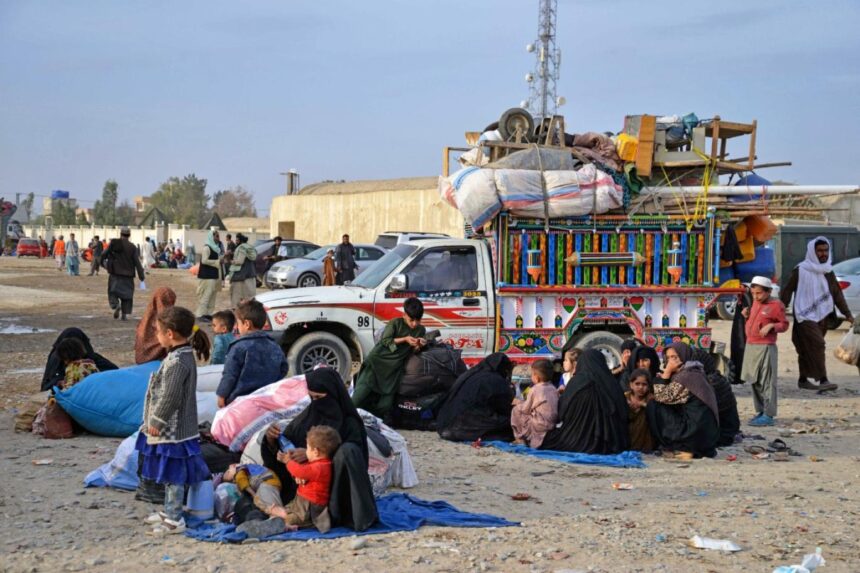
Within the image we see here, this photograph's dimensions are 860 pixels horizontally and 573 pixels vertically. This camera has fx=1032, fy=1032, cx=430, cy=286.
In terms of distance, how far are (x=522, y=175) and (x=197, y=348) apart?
448cm

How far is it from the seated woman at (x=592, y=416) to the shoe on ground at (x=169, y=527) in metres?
3.76

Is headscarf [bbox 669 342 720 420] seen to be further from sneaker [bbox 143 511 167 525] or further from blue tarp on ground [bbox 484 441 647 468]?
sneaker [bbox 143 511 167 525]

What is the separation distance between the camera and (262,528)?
6.03 metres

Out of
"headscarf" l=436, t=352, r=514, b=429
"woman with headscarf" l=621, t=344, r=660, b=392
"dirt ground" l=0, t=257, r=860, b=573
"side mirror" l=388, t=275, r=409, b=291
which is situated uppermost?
"side mirror" l=388, t=275, r=409, b=291

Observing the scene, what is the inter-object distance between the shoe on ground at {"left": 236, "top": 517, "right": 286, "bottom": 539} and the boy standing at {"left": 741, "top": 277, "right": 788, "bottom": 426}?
20.2ft

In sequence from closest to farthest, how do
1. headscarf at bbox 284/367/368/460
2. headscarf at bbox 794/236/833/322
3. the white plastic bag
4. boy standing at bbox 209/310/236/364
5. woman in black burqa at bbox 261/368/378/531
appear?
1. woman in black burqa at bbox 261/368/378/531
2. headscarf at bbox 284/367/368/460
3. boy standing at bbox 209/310/236/364
4. the white plastic bag
5. headscarf at bbox 794/236/833/322

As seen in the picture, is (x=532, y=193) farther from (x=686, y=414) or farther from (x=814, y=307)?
(x=814, y=307)

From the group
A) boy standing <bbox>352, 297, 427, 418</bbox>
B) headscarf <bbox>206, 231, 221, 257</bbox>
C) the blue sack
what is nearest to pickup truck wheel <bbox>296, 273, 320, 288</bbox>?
headscarf <bbox>206, 231, 221, 257</bbox>

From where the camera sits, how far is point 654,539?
613cm

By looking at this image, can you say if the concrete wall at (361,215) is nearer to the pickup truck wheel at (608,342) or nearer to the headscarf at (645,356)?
the pickup truck wheel at (608,342)

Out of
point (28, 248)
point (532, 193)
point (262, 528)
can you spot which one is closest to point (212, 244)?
point (532, 193)

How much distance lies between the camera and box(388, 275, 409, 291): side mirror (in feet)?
37.3

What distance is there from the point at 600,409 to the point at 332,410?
3058 millimetres

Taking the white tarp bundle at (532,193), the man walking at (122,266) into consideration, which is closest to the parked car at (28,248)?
the man walking at (122,266)
